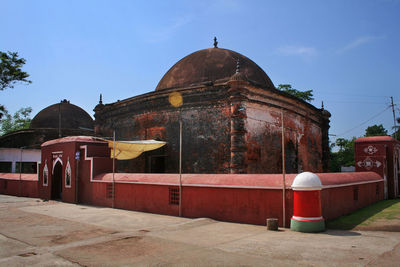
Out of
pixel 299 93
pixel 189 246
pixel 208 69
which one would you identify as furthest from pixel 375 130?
pixel 189 246

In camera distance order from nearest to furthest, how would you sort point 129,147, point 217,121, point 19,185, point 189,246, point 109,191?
point 189,246 < point 109,191 < point 217,121 < point 129,147 < point 19,185

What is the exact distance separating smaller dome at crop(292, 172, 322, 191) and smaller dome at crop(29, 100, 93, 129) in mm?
25944

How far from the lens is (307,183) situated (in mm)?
7363

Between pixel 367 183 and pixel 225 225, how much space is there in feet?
21.0

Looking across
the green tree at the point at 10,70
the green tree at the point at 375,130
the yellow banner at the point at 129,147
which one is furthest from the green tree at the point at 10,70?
the green tree at the point at 375,130

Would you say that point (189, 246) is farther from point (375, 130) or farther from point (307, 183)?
point (375, 130)

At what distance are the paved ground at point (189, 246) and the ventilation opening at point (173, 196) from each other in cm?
143

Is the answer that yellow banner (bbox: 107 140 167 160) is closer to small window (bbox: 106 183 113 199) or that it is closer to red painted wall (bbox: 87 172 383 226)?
small window (bbox: 106 183 113 199)

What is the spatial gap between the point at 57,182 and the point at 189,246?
42.1 ft

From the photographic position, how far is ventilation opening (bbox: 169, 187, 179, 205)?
1051 cm

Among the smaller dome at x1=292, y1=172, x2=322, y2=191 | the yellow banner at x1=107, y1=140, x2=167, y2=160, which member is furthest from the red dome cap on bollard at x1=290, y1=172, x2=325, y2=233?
the yellow banner at x1=107, y1=140, x2=167, y2=160

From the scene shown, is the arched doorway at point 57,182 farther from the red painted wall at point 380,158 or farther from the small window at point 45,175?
the red painted wall at point 380,158

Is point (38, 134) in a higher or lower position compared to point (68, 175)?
higher

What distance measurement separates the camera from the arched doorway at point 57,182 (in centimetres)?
1652
